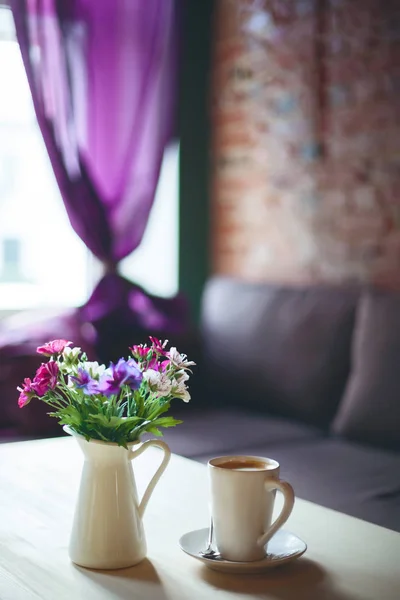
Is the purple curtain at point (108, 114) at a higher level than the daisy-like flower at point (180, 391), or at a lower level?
higher

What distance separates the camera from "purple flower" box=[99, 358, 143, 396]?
1.11 m

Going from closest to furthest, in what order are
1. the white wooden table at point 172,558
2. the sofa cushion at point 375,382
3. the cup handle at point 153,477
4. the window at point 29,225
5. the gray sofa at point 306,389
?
the white wooden table at point 172,558
the cup handle at point 153,477
the gray sofa at point 306,389
the sofa cushion at point 375,382
the window at point 29,225

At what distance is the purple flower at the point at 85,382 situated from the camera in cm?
112

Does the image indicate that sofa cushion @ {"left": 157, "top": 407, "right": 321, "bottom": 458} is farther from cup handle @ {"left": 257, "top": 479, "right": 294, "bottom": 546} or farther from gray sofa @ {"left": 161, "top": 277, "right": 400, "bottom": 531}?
cup handle @ {"left": 257, "top": 479, "right": 294, "bottom": 546}

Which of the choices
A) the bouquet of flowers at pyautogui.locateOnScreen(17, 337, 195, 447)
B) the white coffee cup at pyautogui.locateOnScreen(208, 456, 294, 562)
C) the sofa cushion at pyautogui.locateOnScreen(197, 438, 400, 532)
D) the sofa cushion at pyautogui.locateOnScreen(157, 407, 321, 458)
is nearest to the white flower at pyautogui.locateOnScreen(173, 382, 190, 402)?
the bouquet of flowers at pyautogui.locateOnScreen(17, 337, 195, 447)

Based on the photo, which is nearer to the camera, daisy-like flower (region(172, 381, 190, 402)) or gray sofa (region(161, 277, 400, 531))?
daisy-like flower (region(172, 381, 190, 402))

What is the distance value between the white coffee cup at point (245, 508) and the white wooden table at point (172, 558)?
4 centimetres

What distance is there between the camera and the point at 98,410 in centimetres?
117

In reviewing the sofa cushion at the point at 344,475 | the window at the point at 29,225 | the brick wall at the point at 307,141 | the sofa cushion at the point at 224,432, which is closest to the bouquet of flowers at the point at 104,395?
the sofa cushion at the point at 344,475

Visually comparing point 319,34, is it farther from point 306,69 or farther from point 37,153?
point 37,153

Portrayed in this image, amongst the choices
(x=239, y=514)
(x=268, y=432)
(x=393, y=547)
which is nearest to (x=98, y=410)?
(x=239, y=514)

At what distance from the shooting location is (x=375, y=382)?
261 cm

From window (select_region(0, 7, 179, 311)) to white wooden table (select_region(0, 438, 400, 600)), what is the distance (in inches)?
83.5

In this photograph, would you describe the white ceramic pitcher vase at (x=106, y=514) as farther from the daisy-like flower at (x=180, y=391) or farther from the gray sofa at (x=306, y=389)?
the gray sofa at (x=306, y=389)
